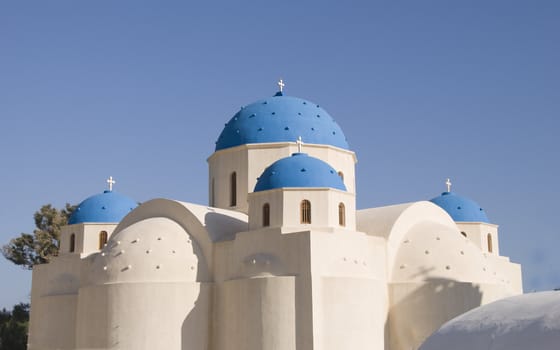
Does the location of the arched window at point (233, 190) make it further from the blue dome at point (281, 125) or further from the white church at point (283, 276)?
the blue dome at point (281, 125)

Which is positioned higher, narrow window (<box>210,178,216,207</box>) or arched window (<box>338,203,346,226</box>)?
narrow window (<box>210,178,216,207</box>)

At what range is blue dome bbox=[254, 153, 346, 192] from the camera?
18.0 m

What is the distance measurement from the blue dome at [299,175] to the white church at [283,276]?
3cm

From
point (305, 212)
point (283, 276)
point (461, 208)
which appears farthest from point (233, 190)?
point (461, 208)

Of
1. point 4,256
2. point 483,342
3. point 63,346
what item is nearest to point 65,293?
point 63,346

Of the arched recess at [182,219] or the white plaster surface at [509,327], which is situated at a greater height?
the arched recess at [182,219]

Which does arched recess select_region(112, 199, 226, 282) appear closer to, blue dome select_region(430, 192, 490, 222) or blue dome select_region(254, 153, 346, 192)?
blue dome select_region(254, 153, 346, 192)

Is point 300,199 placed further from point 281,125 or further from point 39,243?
point 39,243

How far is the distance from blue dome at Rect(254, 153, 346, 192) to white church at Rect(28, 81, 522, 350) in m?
0.03

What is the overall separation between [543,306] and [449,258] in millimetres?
11069

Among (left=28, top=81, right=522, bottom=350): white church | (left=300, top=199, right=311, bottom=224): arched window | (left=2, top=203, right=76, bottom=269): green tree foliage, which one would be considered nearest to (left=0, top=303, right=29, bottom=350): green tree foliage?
(left=2, top=203, right=76, bottom=269): green tree foliage

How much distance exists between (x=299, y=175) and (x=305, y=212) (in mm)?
913

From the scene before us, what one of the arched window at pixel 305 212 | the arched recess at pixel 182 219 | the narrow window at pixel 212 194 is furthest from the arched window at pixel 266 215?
the narrow window at pixel 212 194

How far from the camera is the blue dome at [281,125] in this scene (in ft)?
71.9
